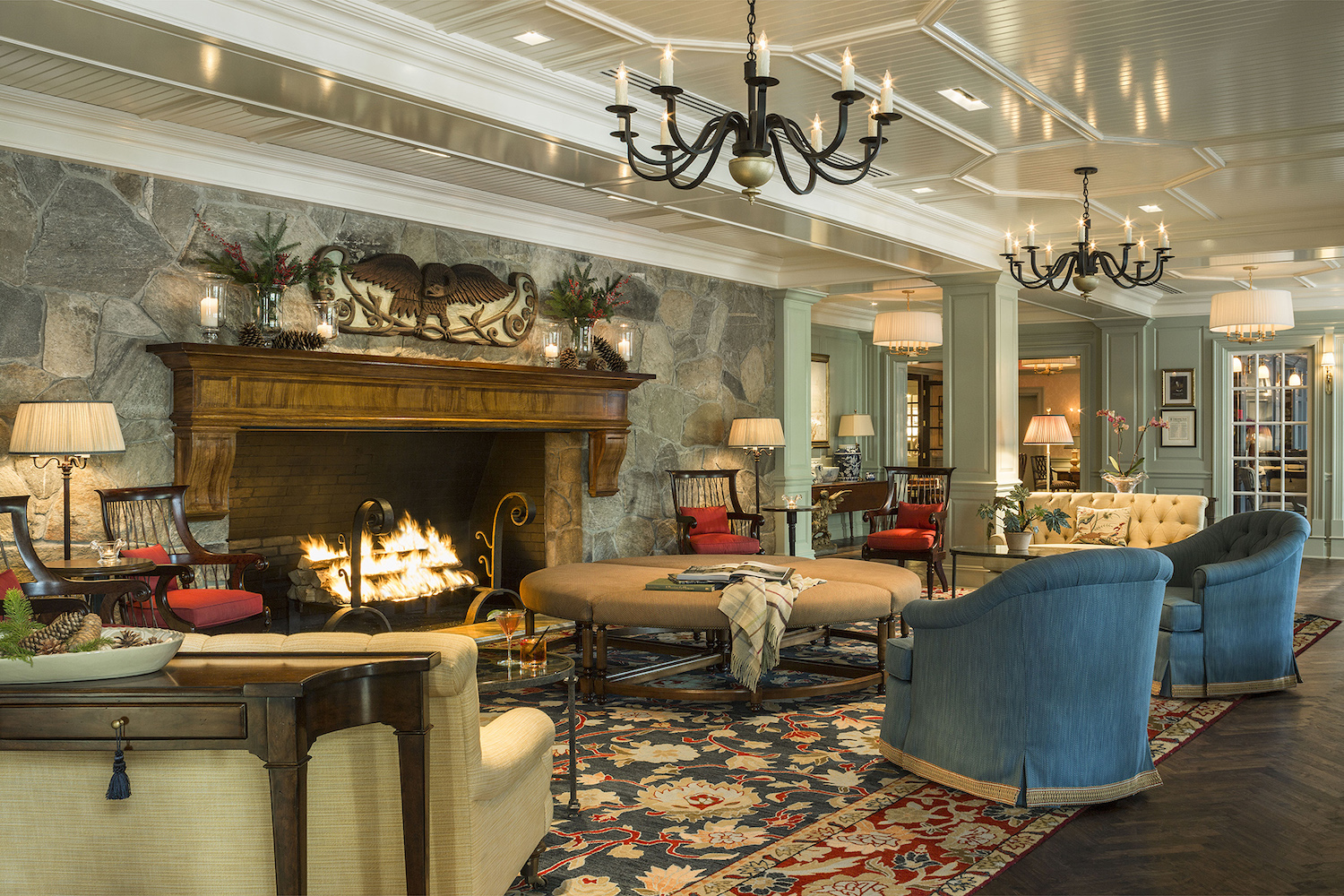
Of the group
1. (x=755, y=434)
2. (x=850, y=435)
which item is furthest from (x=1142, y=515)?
(x=850, y=435)

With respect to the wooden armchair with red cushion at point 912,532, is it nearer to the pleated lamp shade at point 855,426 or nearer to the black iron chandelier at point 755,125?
the pleated lamp shade at point 855,426

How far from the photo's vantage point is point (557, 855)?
3.05 metres

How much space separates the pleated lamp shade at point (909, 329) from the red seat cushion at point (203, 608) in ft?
19.3

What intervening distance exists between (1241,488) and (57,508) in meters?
11.3

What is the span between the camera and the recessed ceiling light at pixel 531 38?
388 cm

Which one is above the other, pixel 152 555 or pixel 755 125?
pixel 755 125

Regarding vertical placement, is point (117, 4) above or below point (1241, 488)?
above

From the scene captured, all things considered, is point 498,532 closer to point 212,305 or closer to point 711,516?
point 711,516

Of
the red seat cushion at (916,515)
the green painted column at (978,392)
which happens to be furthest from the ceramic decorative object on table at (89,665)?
the green painted column at (978,392)

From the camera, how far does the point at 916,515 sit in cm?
812

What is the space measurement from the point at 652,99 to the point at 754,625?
2.41 metres

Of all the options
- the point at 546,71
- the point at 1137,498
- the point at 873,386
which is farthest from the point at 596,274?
Result: the point at 873,386

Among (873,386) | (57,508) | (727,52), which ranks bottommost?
(57,508)

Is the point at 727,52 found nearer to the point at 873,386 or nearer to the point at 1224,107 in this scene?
the point at 1224,107
